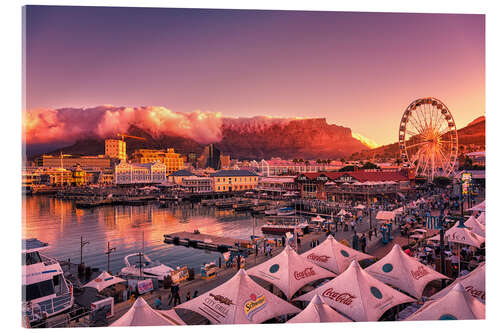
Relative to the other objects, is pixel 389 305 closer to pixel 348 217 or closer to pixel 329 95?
pixel 329 95

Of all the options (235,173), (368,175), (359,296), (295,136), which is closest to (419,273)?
(359,296)

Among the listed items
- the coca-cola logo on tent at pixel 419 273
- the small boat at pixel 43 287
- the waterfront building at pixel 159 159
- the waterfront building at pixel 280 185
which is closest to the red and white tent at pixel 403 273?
the coca-cola logo on tent at pixel 419 273

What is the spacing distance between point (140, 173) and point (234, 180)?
15.7 m

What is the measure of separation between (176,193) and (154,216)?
1168cm

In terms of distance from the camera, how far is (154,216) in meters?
22.7

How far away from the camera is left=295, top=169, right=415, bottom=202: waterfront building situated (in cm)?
1627

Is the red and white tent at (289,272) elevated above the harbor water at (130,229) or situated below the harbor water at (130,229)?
above

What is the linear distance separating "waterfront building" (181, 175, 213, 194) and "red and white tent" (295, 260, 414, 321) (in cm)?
3078

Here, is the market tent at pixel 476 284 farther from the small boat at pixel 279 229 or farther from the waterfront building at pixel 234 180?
the waterfront building at pixel 234 180

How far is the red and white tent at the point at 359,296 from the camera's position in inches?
167

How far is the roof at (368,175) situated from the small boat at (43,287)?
47.9ft

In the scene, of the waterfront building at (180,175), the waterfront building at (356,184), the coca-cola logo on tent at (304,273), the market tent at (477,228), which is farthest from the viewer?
the waterfront building at (180,175)

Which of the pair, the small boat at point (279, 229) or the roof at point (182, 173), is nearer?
the small boat at point (279, 229)

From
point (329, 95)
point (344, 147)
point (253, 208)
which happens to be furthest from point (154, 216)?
point (329, 95)
